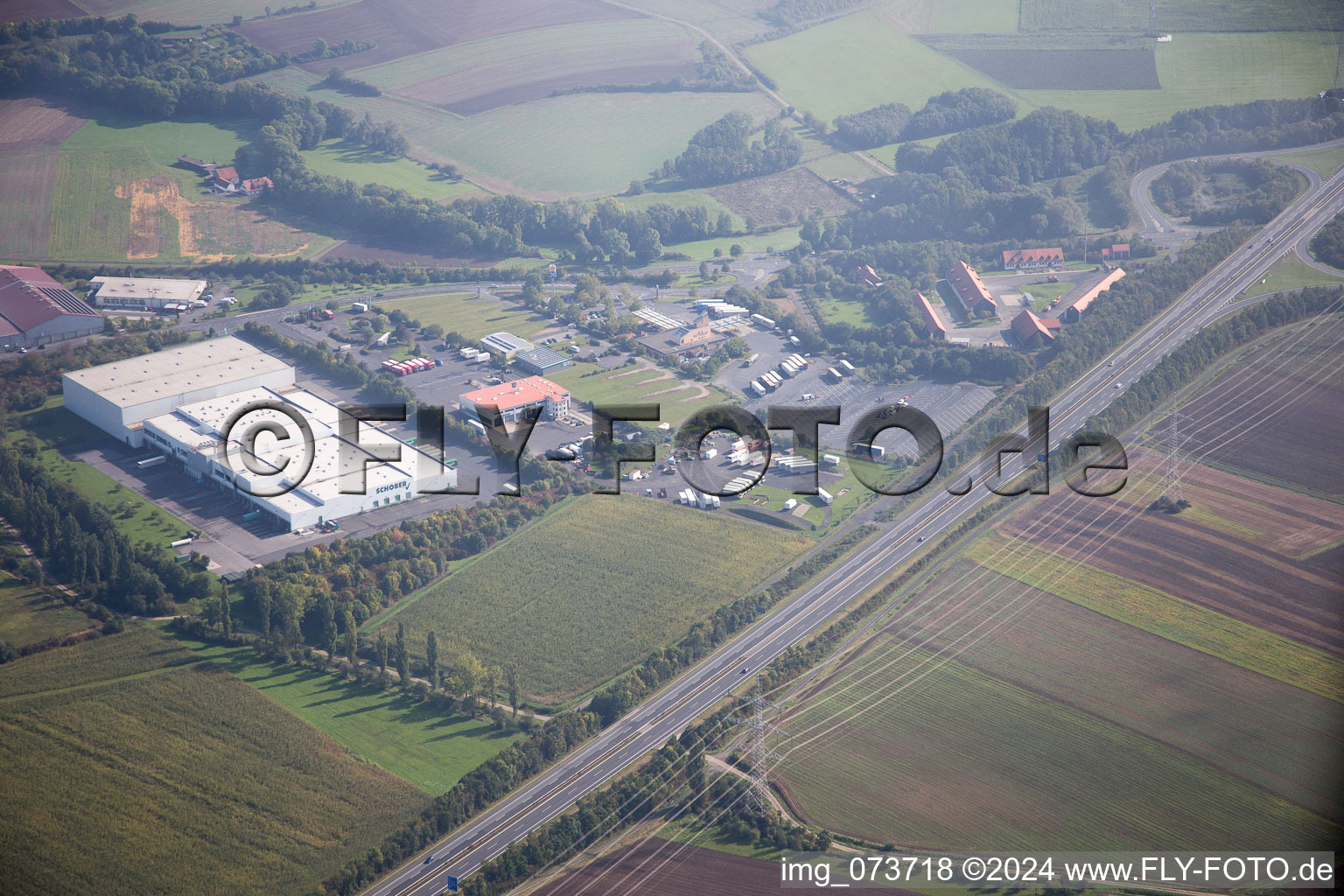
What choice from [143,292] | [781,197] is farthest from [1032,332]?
[143,292]

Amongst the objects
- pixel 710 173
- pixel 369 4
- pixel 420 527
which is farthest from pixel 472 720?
pixel 369 4

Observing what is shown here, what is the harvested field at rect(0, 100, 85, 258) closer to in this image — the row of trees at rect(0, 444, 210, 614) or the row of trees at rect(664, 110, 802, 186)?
the row of trees at rect(0, 444, 210, 614)

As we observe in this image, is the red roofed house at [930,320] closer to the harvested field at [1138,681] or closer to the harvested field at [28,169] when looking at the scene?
the harvested field at [1138,681]

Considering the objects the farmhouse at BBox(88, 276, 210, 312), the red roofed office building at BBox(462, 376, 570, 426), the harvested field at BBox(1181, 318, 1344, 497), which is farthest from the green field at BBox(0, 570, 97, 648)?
the harvested field at BBox(1181, 318, 1344, 497)

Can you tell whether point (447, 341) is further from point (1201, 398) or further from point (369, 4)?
point (369, 4)

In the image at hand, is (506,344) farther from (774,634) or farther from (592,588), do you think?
(774,634)

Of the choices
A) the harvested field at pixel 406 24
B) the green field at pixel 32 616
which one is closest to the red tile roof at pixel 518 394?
the green field at pixel 32 616
